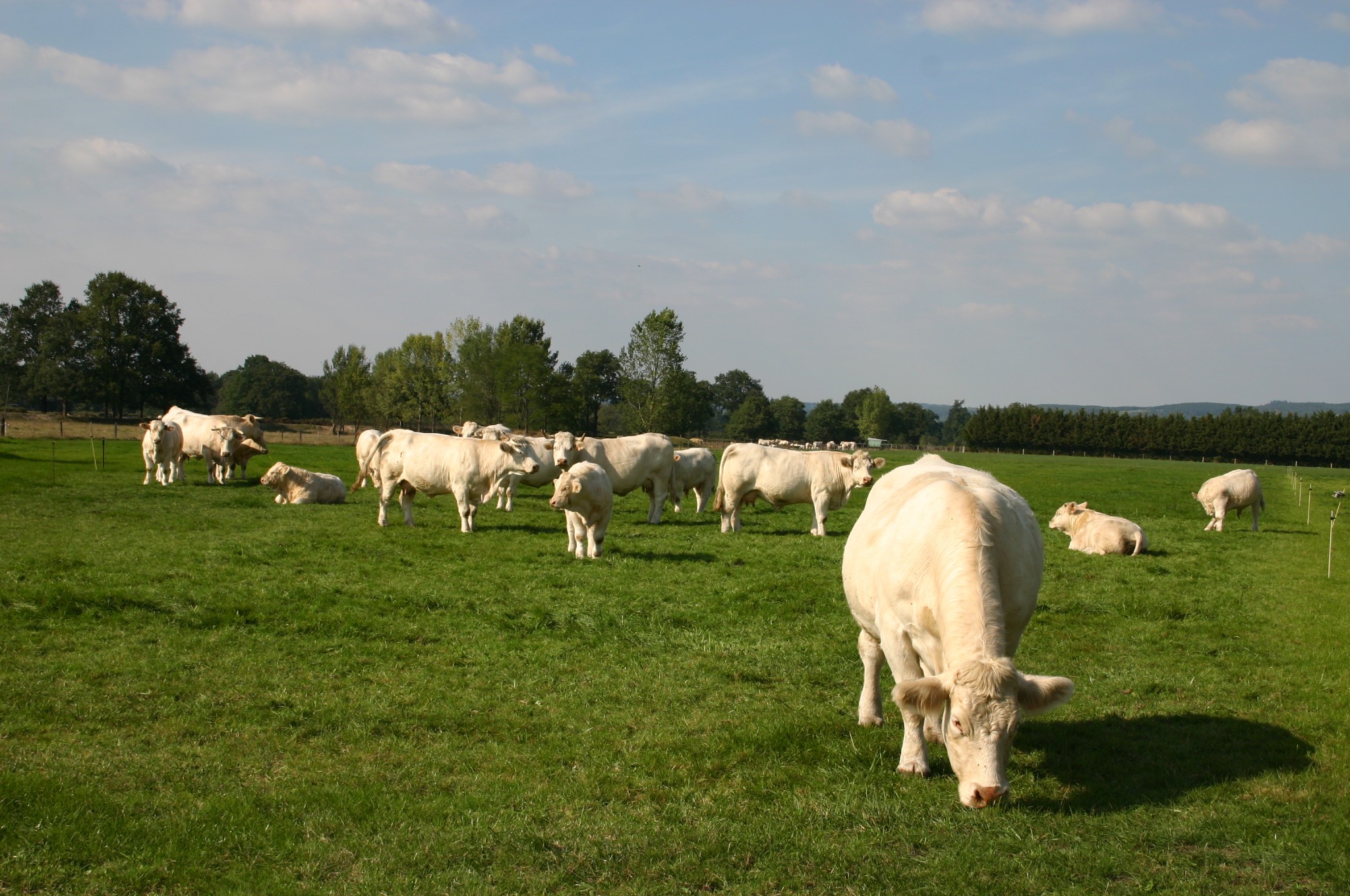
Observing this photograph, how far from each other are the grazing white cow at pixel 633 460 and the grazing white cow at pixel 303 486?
19.7 feet

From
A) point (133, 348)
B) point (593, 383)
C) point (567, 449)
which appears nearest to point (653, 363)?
point (593, 383)

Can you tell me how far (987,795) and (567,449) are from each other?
17109mm

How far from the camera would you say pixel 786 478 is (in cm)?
2083

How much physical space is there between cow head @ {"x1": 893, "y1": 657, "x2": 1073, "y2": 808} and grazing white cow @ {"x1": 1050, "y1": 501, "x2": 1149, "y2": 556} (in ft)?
47.1

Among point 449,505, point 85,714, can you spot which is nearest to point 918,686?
point 85,714

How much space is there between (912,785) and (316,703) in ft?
16.2

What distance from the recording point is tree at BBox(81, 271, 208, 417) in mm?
72875

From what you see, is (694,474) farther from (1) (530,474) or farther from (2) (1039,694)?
(2) (1039,694)

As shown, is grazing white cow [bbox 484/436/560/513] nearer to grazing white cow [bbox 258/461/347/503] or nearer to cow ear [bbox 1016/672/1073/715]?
grazing white cow [bbox 258/461/347/503]

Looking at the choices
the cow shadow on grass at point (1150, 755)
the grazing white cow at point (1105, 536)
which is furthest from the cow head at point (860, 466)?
the cow shadow on grass at point (1150, 755)

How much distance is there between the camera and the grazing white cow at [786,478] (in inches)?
814

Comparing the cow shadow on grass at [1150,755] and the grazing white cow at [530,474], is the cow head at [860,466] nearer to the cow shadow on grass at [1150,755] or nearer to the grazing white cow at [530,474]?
the grazing white cow at [530,474]

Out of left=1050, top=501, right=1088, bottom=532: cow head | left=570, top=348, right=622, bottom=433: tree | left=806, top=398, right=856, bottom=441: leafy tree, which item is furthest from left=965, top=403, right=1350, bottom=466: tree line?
left=1050, top=501, right=1088, bottom=532: cow head

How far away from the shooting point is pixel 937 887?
186 inches
